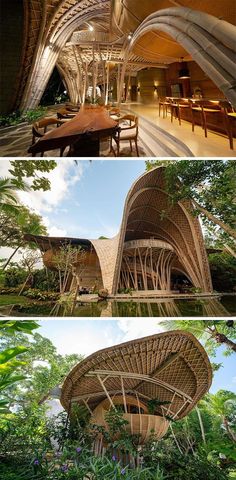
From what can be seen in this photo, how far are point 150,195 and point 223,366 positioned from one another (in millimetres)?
1740

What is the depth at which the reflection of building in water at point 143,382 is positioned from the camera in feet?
8.45

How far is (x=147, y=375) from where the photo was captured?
2.80 metres

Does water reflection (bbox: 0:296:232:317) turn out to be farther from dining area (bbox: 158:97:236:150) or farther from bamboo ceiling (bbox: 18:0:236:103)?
bamboo ceiling (bbox: 18:0:236:103)

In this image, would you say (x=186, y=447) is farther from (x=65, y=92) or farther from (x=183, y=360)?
(x=65, y=92)

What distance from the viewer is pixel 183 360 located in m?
2.83

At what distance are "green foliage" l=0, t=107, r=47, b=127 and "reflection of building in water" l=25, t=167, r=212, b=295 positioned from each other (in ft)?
2.12

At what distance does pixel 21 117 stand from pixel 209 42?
95 centimetres

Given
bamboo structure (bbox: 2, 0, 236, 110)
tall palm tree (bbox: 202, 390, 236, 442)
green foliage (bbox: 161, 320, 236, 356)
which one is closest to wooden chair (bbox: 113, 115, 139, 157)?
bamboo structure (bbox: 2, 0, 236, 110)

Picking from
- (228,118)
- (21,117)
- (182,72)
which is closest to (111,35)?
(182,72)

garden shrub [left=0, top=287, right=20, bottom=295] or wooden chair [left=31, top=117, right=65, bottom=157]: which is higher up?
wooden chair [left=31, top=117, right=65, bottom=157]

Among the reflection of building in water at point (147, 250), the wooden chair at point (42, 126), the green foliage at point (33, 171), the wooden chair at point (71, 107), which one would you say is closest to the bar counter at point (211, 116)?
the reflection of building in water at point (147, 250)

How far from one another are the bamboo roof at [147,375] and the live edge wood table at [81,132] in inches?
62.2

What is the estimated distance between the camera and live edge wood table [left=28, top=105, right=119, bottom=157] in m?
1.51

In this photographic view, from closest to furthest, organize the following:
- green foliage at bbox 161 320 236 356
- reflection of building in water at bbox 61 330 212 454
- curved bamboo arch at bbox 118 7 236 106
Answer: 1. curved bamboo arch at bbox 118 7 236 106
2. green foliage at bbox 161 320 236 356
3. reflection of building in water at bbox 61 330 212 454
